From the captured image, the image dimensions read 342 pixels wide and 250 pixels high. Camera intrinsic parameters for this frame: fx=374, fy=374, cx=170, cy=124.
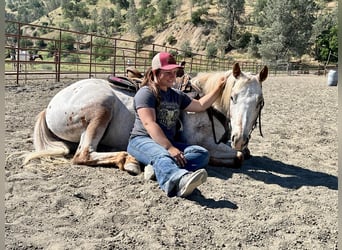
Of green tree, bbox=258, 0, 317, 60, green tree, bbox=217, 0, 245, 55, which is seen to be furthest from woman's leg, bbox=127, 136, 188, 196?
green tree, bbox=217, 0, 245, 55

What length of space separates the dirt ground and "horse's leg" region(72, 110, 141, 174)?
0.27 ft

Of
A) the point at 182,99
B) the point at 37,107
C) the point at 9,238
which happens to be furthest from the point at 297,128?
the point at 9,238

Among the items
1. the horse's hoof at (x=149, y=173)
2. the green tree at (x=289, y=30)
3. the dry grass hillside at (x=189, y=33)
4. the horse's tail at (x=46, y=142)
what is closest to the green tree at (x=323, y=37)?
the green tree at (x=289, y=30)

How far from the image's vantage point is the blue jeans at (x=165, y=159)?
9.55 feet

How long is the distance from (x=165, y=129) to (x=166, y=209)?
37.9 inches

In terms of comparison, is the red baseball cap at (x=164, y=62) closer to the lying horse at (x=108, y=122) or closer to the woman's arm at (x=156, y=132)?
the woman's arm at (x=156, y=132)

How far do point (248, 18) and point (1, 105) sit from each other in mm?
70494

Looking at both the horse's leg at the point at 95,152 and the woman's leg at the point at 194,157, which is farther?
the horse's leg at the point at 95,152

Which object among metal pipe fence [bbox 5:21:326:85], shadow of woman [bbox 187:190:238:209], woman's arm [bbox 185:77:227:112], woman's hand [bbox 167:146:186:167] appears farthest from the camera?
metal pipe fence [bbox 5:21:326:85]

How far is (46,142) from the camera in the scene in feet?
13.3

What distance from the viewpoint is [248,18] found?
2640 inches

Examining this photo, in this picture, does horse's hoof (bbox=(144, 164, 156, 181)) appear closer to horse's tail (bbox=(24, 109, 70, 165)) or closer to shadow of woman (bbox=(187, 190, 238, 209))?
shadow of woman (bbox=(187, 190, 238, 209))

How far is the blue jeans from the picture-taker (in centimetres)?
291

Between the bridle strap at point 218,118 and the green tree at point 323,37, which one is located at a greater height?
the green tree at point 323,37
